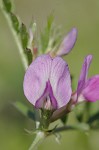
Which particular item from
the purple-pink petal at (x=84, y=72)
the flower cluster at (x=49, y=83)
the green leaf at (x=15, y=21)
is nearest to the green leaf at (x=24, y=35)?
the green leaf at (x=15, y=21)

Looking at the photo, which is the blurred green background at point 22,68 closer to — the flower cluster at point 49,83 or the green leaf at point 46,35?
the green leaf at point 46,35

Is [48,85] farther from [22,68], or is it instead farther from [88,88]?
[22,68]

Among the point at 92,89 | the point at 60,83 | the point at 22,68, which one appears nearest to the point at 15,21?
the point at 60,83

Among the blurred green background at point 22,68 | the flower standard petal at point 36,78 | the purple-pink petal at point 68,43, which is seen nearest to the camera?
the flower standard petal at point 36,78

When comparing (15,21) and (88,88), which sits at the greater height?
(15,21)

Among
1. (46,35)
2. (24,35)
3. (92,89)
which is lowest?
(92,89)

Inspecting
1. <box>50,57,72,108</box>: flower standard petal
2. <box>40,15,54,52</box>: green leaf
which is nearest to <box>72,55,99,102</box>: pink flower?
<box>50,57,72,108</box>: flower standard petal
